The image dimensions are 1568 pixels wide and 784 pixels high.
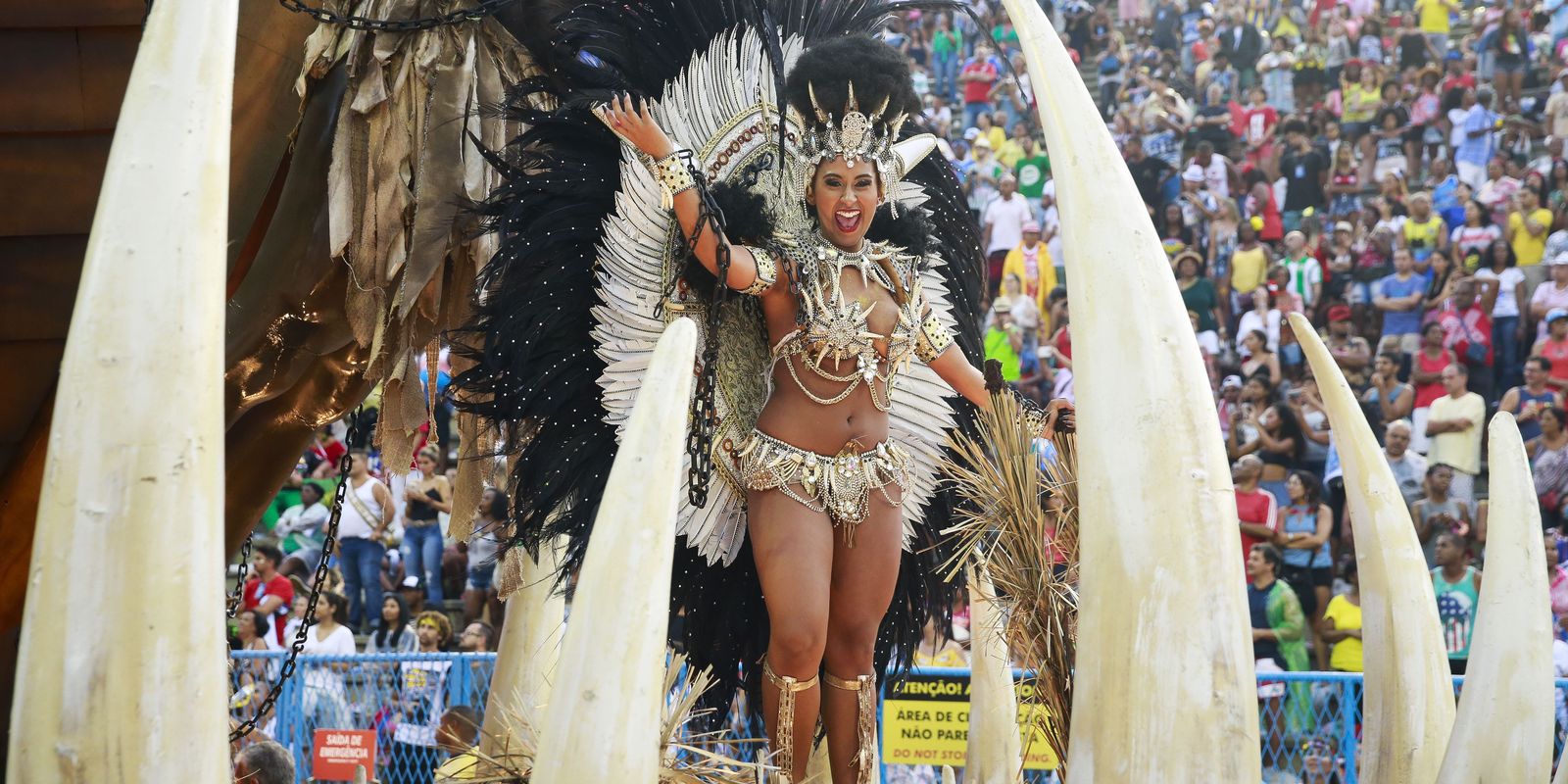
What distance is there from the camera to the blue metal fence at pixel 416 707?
220 inches

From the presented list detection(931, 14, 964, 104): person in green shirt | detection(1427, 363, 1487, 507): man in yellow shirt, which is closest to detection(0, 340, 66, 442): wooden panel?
detection(1427, 363, 1487, 507): man in yellow shirt

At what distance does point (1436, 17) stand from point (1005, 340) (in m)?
4.93

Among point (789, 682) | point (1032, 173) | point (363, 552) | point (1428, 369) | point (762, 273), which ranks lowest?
point (789, 682)

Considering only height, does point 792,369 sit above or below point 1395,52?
below

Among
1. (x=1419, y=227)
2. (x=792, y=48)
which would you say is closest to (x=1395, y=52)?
(x=1419, y=227)

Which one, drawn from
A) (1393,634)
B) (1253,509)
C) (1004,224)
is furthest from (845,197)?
(1004,224)

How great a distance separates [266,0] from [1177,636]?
2775mm

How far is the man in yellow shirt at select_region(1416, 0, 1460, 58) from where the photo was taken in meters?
11.7

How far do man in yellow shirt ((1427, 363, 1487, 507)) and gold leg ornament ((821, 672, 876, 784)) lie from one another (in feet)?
18.4

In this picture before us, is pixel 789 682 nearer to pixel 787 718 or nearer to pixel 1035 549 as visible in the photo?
pixel 787 718

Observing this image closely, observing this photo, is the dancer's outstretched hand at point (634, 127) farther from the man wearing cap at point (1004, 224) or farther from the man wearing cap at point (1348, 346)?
the man wearing cap at point (1004, 224)

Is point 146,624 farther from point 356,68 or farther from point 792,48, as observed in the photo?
point 792,48

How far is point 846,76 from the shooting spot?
339 centimetres

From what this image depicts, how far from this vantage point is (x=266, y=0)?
3.67 m
